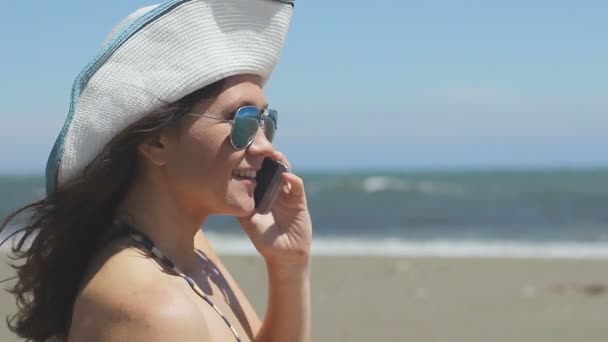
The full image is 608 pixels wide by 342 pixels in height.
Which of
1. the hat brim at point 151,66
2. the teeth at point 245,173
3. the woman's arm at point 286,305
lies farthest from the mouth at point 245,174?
the woman's arm at point 286,305

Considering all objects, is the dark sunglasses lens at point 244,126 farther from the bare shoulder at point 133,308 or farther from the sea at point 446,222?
the sea at point 446,222

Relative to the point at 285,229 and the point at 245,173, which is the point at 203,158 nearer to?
the point at 245,173

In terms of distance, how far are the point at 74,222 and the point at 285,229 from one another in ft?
1.93

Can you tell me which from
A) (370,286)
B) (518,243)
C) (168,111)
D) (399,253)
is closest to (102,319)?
(168,111)

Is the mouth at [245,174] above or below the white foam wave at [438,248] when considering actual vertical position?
above

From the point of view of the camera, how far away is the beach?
7.53 metres

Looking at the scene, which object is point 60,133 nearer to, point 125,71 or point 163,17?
point 125,71

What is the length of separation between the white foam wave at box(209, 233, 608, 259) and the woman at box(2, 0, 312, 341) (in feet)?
37.6

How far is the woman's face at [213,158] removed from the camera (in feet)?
6.24

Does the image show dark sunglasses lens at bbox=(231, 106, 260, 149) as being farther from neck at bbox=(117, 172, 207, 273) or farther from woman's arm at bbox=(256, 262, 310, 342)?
woman's arm at bbox=(256, 262, 310, 342)

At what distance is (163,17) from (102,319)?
66 centimetres

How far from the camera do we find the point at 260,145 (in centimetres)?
202

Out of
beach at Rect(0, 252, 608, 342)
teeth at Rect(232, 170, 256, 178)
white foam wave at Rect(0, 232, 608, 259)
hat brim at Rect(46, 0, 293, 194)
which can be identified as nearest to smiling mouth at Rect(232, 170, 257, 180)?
teeth at Rect(232, 170, 256, 178)

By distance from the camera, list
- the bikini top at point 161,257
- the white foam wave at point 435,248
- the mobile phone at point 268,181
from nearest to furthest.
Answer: the bikini top at point 161,257 < the mobile phone at point 268,181 < the white foam wave at point 435,248
